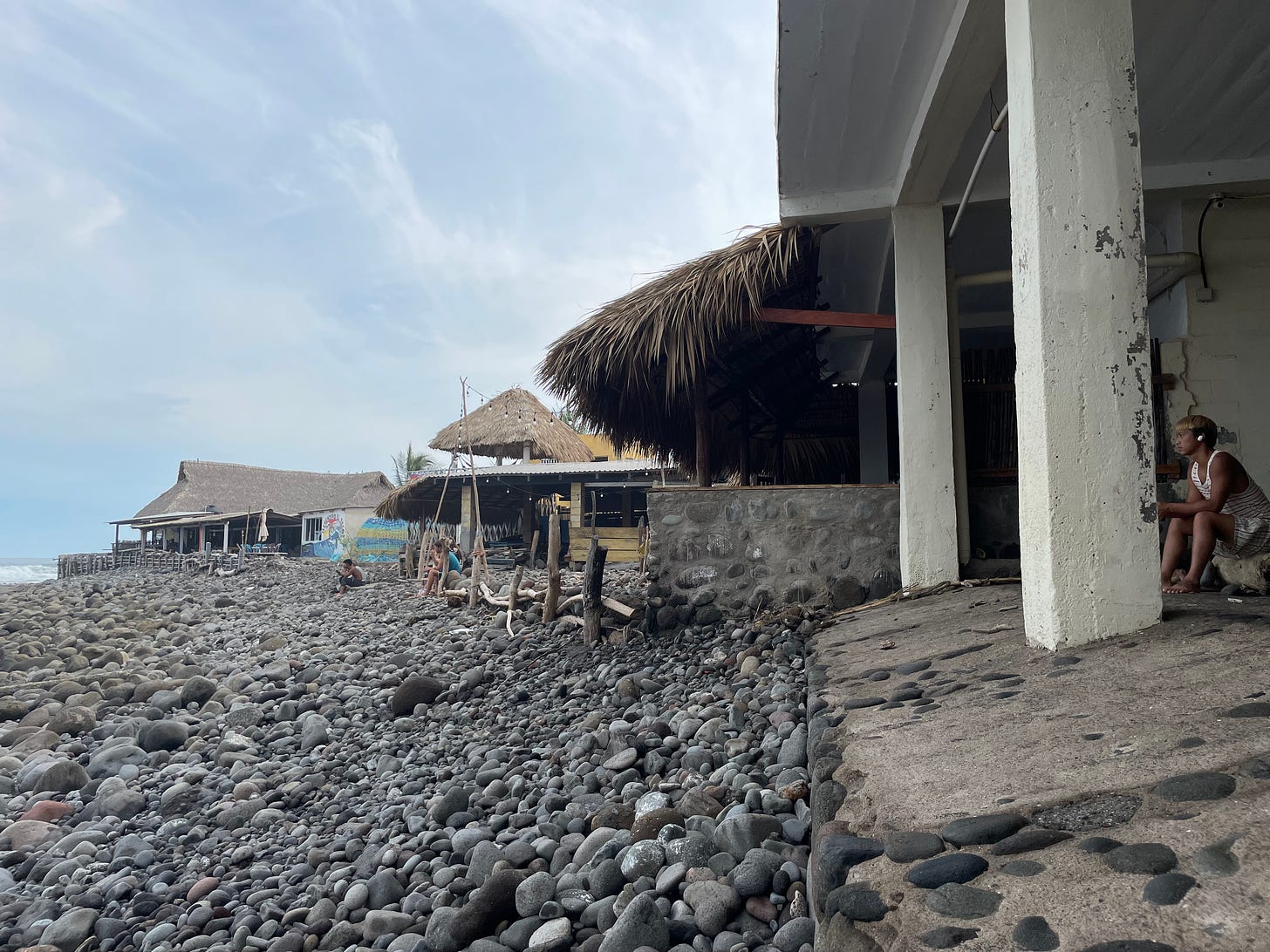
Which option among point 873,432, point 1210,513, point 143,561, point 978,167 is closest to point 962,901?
point 1210,513

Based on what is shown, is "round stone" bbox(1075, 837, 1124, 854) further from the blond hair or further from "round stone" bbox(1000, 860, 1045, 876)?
the blond hair

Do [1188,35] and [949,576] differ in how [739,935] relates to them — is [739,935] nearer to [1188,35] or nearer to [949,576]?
[949,576]

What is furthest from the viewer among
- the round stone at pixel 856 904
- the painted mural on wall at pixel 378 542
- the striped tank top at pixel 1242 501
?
the painted mural on wall at pixel 378 542

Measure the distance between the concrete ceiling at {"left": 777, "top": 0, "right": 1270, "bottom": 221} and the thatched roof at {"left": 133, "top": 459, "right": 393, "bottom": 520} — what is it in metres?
29.2

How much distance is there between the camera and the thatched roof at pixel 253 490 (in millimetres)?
33375

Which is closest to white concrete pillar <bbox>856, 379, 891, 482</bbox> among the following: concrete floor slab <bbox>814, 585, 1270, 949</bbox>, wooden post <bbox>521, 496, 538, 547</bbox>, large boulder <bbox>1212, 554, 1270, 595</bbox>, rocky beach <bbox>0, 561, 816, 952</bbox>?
rocky beach <bbox>0, 561, 816, 952</bbox>

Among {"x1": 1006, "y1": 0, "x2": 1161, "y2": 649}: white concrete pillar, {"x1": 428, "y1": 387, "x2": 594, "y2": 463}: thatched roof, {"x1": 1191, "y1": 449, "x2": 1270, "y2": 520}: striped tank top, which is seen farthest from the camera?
{"x1": 428, "y1": 387, "x2": 594, "y2": 463}: thatched roof

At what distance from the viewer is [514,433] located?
61.3ft

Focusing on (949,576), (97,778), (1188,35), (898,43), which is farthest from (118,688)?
(1188,35)

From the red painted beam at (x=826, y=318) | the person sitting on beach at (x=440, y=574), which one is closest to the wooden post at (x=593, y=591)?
the red painted beam at (x=826, y=318)

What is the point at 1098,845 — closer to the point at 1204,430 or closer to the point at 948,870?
the point at 948,870

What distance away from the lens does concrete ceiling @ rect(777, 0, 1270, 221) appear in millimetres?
3438

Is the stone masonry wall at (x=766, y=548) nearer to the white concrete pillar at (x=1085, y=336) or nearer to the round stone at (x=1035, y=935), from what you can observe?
the white concrete pillar at (x=1085, y=336)

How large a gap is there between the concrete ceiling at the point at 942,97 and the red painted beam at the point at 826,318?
689 mm
